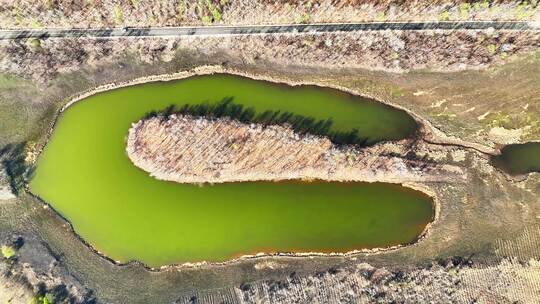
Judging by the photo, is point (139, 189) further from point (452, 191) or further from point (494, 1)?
point (494, 1)

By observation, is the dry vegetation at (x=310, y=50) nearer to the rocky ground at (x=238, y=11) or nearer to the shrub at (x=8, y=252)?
the rocky ground at (x=238, y=11)

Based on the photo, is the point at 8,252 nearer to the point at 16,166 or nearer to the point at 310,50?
the point at 16,166

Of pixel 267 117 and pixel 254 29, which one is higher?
pixel 254 29

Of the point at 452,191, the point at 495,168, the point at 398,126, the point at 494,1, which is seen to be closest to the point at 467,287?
the point at 452,191

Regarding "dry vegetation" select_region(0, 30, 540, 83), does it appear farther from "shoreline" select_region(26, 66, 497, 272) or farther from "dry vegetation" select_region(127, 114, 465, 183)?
"dry vegetation" select_region(127, 114, 465, 183)

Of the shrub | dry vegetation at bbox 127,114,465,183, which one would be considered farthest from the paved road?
the shrub

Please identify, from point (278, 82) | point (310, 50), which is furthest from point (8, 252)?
point (310, 50)

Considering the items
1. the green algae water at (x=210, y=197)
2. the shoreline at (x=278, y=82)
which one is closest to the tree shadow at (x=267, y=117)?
the green algae water at (x=210, y=197)
